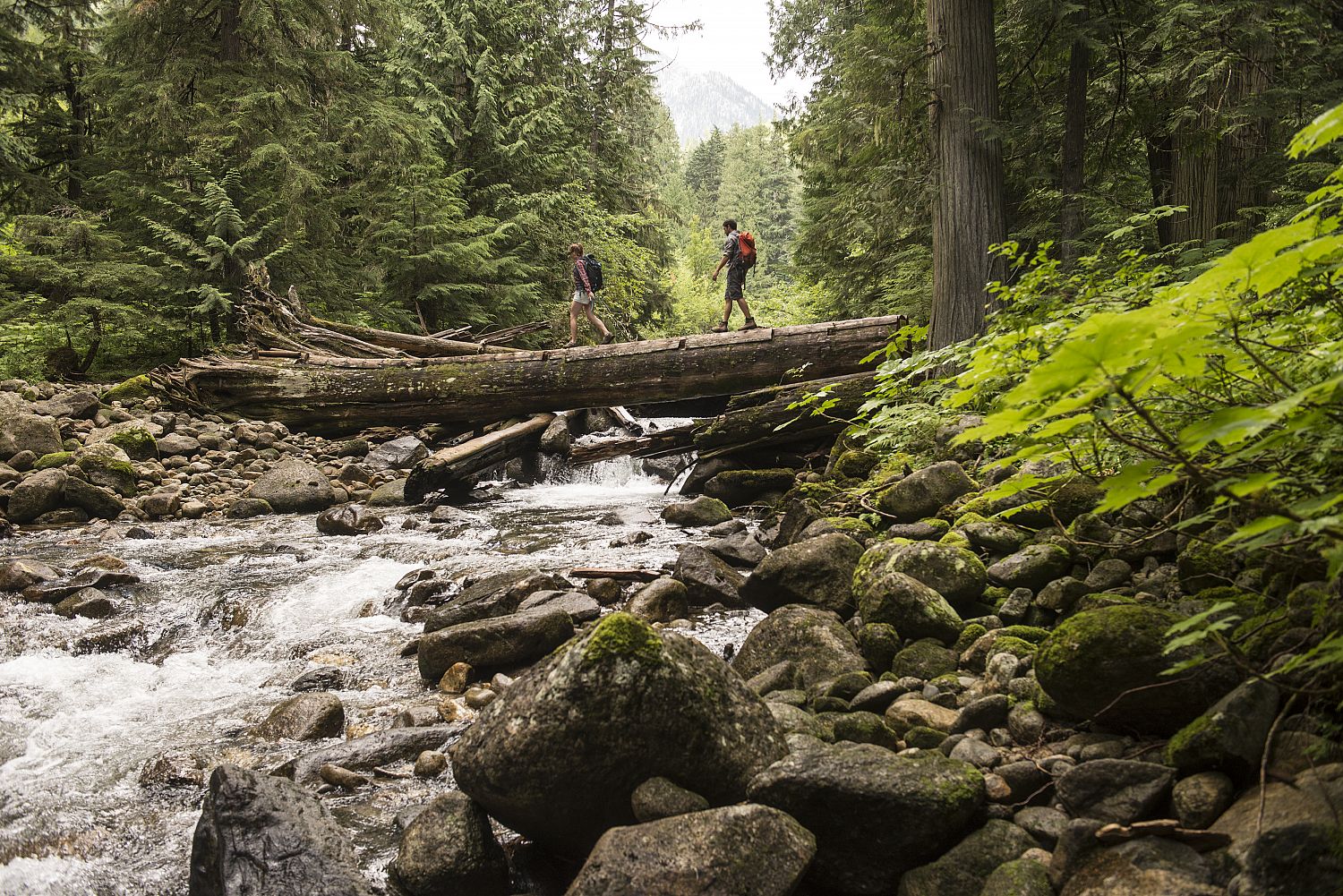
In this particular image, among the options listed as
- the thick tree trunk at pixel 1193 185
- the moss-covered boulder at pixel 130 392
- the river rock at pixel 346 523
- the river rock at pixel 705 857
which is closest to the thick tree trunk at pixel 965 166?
the thick tree trunk at pixel 1193 185

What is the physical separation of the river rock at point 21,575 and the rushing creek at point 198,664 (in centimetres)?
37

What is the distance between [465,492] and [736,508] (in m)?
4.23

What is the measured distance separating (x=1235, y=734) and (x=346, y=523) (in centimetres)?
885

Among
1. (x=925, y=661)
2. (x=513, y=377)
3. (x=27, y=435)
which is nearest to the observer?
(x=925, y=661)

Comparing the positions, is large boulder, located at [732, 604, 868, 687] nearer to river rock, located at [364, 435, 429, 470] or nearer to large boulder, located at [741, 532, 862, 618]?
large boulder, located at [741, 532, 862, 618]

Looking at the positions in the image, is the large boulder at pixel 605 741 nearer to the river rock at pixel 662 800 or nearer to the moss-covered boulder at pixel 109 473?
the river rock at pixel 662 800

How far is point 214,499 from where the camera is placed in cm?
1029

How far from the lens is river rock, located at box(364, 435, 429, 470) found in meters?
12.4

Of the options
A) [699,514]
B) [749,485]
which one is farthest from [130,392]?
[749,485]

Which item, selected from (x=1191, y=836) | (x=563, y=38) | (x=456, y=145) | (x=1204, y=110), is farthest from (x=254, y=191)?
(x=1191, y=836)

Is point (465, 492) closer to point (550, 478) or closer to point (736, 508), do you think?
point (550, 478)

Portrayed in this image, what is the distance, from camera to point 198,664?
560 cm

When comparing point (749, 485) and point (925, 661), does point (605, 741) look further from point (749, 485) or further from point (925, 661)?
point (749, 485)

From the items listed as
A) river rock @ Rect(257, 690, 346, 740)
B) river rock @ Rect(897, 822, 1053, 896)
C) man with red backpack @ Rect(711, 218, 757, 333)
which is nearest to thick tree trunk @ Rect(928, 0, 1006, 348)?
man with red backpack @ Rect(711, 218, 757, 333)
